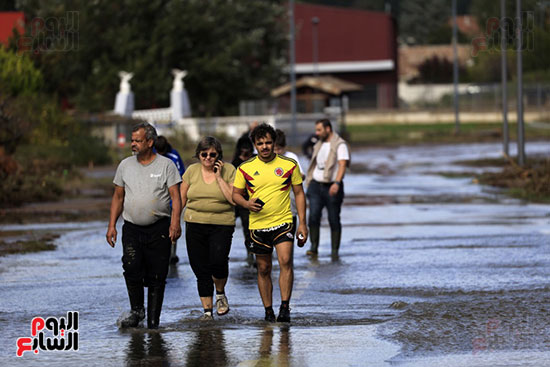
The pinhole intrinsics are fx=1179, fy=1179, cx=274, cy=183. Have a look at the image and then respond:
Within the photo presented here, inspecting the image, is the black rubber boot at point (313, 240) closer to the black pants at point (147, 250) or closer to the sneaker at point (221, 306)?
the sneaker at point (221, 306)

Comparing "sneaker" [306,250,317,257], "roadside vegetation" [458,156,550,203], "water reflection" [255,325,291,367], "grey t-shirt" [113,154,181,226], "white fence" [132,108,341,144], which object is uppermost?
"white fence" [132,108,341,144]

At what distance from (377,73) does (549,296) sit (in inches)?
3143

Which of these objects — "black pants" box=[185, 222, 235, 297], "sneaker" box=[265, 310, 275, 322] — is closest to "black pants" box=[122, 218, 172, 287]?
"black pants" box=[185, 222, 235, 297]

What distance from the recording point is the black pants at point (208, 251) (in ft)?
34.0

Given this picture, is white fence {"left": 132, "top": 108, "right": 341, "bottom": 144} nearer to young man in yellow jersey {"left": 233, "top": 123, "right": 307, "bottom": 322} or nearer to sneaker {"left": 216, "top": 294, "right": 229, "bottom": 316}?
sneaker {"left": 216, "top": 294, "right": 229, "bottom": 316}

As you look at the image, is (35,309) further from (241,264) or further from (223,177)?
(241,264)

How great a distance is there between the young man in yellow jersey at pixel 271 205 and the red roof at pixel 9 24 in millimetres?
36245

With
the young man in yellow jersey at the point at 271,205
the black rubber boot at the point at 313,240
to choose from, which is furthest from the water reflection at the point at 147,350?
the black rubber boot at the point at 313,240

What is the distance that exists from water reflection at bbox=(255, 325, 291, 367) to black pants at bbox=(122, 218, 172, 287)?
3.46 ft

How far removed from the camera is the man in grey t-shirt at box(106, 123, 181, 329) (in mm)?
9836

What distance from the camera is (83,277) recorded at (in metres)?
13.4

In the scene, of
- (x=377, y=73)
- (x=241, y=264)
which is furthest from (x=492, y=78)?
(x=241, y=264)

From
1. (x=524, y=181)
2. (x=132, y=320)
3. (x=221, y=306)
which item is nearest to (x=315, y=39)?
(x=524, y=181)

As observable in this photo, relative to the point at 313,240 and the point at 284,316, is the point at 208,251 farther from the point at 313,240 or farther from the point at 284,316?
the point at 313,240
